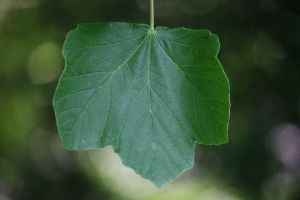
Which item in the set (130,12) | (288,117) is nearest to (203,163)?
(288,117)

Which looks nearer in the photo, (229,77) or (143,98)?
(143,98)

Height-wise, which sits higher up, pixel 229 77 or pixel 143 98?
pixel 143 98

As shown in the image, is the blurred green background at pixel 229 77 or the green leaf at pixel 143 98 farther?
the blurred green background at pixel 229 77

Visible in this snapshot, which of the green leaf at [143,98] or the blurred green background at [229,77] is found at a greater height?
the green leaf at [143,98]

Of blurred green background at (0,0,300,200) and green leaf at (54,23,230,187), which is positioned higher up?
green leaf at (54,23,230,187)
